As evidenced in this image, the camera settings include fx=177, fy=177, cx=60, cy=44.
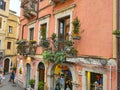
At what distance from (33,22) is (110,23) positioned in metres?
8.86

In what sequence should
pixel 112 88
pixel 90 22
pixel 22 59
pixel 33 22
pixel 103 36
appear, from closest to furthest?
1. pixel 112 88
2. pixel 103 36
3. pixel 90 22
4. pixel 33 22
5. pixel 22 59

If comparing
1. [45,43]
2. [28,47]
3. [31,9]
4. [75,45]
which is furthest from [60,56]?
[31,9]

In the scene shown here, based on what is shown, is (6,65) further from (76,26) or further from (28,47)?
(76,26)

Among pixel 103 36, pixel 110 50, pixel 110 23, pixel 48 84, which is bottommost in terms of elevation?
pixel 48 84

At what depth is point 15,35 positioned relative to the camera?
30734 millimetres

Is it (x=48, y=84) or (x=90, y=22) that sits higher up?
(x=90, y=22)

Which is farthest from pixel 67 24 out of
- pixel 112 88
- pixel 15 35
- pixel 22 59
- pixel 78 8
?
pixel 15 35

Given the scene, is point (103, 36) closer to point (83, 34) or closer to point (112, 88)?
point (83, 34)

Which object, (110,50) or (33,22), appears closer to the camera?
(110,50)

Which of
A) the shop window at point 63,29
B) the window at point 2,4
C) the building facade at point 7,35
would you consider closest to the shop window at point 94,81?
the shop window at point 63,29

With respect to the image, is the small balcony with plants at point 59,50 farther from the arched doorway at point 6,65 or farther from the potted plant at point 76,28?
the arched doorway at point 6,65

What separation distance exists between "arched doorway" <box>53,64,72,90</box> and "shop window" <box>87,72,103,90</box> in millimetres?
1826

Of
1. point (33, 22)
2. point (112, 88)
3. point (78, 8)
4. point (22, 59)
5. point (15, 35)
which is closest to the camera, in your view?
point (112, 88)

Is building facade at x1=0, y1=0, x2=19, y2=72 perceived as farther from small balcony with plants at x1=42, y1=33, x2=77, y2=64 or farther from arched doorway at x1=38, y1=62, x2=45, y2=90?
small balcony with plants at x1=42, y1=33, x2=77, y2=64
